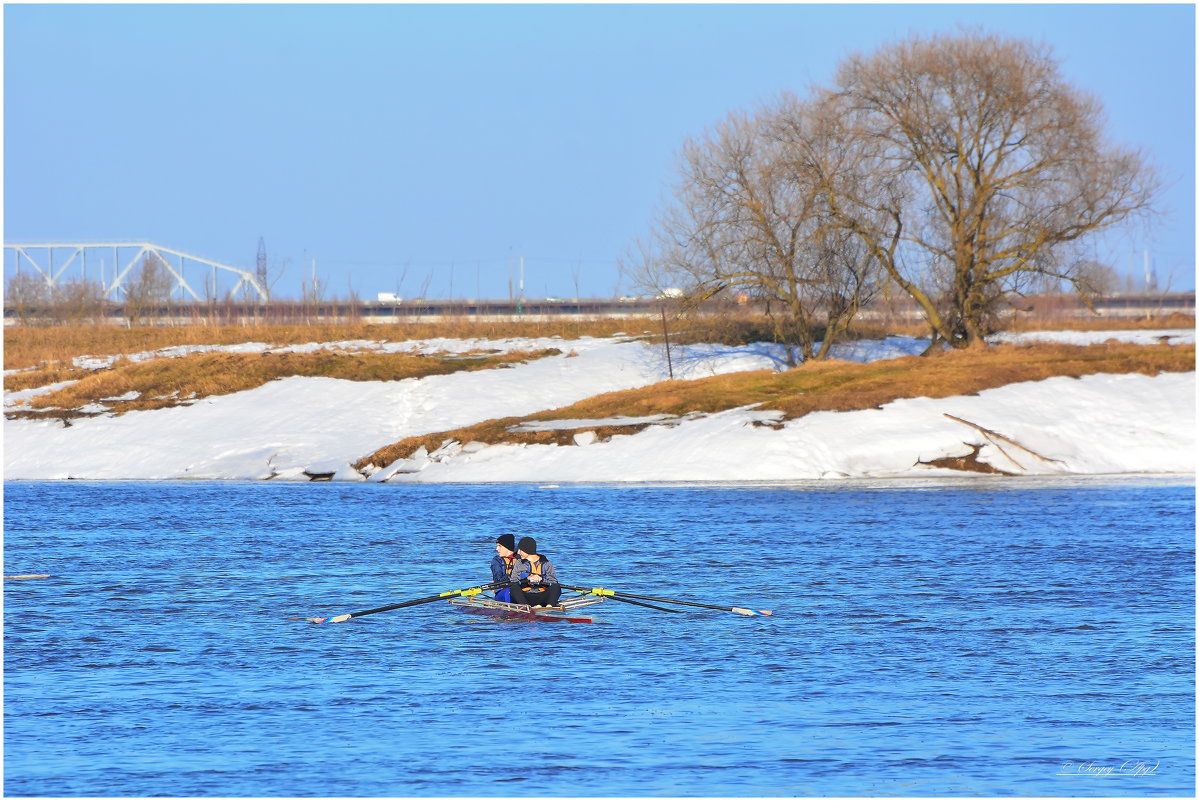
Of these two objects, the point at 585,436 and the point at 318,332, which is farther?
the point at 318,332

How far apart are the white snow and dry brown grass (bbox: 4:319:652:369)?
609 inches

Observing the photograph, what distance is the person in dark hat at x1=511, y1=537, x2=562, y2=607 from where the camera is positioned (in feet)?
63.1

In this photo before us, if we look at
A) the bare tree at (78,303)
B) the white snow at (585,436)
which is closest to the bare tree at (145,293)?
the bare tree at (78,303)

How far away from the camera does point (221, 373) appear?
54656mm

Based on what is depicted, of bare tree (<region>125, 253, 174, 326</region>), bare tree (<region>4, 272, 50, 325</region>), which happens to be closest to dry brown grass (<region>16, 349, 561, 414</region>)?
bare tree (<region>125, 253, 174, 326</region>)

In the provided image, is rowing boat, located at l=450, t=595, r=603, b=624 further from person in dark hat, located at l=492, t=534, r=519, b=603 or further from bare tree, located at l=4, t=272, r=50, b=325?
bare tree, located at l=4, t=272, r=50, b=325

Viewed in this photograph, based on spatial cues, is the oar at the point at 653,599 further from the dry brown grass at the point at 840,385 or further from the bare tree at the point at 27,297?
the bare tree at the point at 27,297

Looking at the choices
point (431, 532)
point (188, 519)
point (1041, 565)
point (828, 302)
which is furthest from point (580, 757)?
point (828, 302)

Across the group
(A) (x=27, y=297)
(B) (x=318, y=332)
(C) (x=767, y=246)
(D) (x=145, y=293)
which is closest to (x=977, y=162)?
(C) (x=767, y=246)

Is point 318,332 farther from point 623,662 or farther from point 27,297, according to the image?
point 623,662

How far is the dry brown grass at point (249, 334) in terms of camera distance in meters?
69.0

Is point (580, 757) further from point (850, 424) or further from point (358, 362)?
point (358, 362)

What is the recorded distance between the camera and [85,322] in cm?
9062

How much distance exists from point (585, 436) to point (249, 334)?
34434mm
